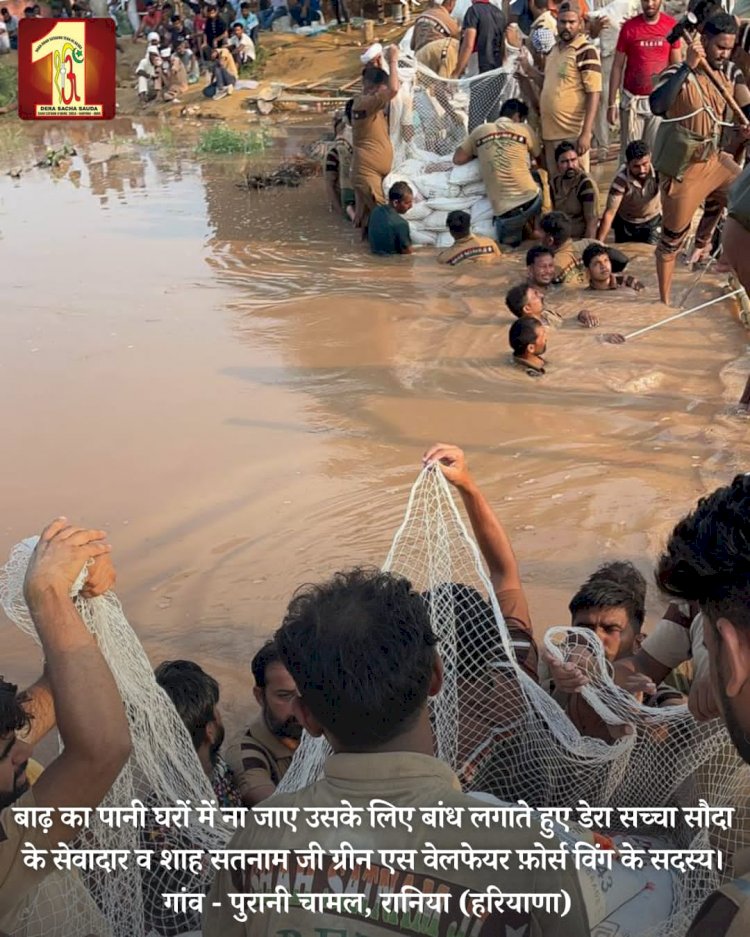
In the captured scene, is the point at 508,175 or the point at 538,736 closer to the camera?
the point at 538,736

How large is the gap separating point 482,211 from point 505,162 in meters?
0.44

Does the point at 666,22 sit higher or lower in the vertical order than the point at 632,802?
higher

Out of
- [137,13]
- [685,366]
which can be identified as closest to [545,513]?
[685,366]

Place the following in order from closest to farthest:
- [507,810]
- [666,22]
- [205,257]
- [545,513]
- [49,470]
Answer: [507,810]
[545,513]
[49,470]
[666,22]
[205,257]

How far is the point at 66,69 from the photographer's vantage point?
55.6ft

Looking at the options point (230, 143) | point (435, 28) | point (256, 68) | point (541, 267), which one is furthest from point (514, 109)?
point (256, 68)

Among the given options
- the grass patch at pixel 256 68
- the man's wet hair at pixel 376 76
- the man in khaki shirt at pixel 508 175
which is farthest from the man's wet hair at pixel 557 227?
the grass patch at pixel 256 68

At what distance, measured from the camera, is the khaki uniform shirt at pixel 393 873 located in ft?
4.83

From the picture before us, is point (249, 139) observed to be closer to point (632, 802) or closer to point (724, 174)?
point (724, 174)

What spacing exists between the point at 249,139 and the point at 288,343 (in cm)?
855

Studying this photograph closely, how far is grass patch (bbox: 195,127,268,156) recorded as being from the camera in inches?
574

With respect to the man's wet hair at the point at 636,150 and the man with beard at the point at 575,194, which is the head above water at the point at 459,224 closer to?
the man with beard at the point at 575,194

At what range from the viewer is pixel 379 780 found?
1550 millimetres

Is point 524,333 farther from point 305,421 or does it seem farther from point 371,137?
point 371,137
